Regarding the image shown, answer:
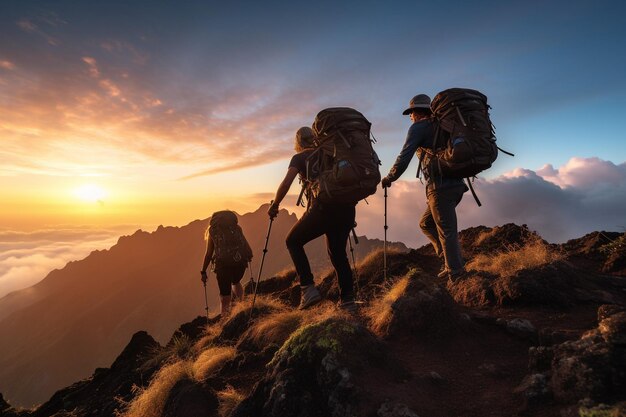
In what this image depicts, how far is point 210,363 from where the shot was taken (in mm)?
6137

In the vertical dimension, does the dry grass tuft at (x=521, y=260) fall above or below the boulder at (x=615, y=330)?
above

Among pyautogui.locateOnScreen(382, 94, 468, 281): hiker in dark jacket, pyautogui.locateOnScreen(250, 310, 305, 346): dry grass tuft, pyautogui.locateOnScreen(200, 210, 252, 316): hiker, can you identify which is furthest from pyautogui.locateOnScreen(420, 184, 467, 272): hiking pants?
pyautogui.locateOnScreen(200, 210, 252, 316): hiker

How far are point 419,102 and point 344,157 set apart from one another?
2244mm

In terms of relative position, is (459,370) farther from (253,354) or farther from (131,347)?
(131,347)

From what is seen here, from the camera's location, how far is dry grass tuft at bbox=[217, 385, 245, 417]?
4438mm

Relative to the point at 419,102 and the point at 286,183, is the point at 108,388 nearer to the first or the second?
the point at 286,183

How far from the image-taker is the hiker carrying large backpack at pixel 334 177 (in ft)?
18.4

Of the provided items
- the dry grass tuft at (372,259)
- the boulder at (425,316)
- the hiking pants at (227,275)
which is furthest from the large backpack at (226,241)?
the boulder at (425,316)

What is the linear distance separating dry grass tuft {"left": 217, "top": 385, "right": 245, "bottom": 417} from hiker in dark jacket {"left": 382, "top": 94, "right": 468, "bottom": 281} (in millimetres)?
4136

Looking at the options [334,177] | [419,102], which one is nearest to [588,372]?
[334,177]

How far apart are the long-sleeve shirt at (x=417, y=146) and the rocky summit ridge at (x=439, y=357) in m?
1.71

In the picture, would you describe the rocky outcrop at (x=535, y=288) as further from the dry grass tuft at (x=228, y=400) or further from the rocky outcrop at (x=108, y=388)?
the rocky outcrop at (x=108, y=388)

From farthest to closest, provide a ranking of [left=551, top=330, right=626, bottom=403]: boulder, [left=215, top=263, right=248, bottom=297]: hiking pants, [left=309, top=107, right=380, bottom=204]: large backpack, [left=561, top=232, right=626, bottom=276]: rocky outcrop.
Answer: [left=215, top=263, right=248, bottom=297]: hiking pants → [left=561, top=232, right=626, bottom=276]: rocky outcrop → [left=309, top=107, right=380, bottom=204]: large backpack → [left=551, top=330, right=626, bottom=403]: boulder

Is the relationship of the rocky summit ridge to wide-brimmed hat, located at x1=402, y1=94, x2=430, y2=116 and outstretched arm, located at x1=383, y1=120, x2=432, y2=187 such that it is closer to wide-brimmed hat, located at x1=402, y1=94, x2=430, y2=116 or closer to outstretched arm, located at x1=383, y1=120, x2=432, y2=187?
outstretched arm, located at x1=383, y1=120, x2=432, y2=187
